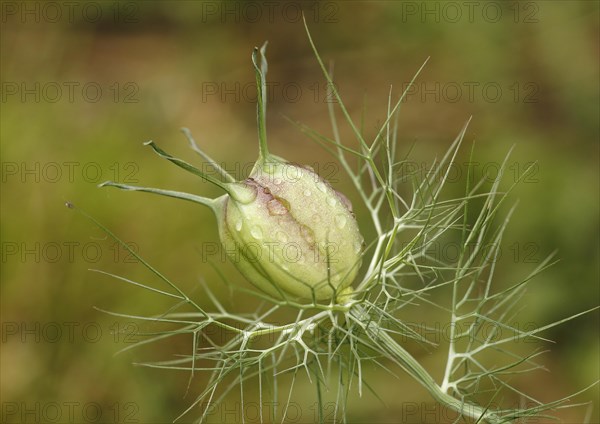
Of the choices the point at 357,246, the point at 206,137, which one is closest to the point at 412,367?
the point at 357,246

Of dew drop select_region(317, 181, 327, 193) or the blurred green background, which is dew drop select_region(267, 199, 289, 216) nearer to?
dew drop select_region(317, 181, 327, 193)

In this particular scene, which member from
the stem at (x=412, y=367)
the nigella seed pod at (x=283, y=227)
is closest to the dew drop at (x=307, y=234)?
the nigella seed pod at (x=283, y=227)

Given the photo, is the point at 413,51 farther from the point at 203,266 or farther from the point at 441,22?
the point at 203,266

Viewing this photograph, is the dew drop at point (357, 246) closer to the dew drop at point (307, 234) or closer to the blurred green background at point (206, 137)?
the dew drop at point (307, 234)

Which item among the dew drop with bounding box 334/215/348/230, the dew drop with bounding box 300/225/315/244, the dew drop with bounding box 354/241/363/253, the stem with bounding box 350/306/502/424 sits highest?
the dew drop with bounding box 334/215/348/230

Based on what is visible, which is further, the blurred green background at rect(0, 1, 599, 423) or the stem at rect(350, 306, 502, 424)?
the blurred green background at rect(0, 1, 599, 423)

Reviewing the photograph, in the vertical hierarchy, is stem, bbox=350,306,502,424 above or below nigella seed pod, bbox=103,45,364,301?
below

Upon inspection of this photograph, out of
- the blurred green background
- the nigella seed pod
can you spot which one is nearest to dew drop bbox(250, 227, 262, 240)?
the nigella seed pod

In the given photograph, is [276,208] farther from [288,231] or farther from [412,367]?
[412,367]
